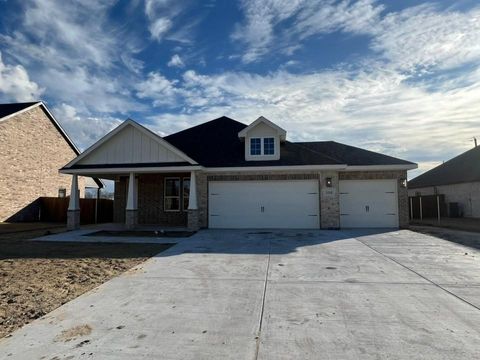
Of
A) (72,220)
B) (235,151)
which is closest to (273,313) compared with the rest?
(235,151)

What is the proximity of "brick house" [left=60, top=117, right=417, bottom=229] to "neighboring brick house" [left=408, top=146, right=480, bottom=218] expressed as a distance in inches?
415

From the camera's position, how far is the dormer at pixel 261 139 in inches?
659

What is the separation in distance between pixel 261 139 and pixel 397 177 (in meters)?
6.96

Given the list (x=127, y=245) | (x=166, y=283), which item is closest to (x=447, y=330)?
(x=166, y=283)

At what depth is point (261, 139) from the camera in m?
16.9

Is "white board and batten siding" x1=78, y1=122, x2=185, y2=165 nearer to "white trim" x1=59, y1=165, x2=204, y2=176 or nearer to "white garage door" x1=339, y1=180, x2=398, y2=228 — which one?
"white trim" x1=59, y1=165, x2=204, y2=176

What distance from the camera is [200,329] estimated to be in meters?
4.38

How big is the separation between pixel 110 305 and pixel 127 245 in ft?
21.0

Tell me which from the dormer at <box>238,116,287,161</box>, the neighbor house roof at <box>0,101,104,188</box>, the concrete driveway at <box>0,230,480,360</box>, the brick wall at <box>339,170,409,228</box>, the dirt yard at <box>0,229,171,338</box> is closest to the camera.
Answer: the concrete driveway at <box>0,230,480,360</box>

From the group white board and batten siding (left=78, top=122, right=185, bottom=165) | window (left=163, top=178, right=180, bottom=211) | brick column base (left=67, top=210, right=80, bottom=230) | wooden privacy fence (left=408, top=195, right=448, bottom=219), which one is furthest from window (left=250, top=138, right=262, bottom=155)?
wooden privacy fence (left=408, top=195, right=448, bottom=219)

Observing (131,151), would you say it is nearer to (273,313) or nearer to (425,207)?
(273,313)

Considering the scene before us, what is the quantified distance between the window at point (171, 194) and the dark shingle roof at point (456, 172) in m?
19.9

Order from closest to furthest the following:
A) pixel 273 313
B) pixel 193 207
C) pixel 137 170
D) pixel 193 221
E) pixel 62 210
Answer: pixel 273 313 → pixel 193 221 → pixel 193 207 → pixel 137 170 → pixel 62 210

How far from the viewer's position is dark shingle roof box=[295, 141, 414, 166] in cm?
1675
